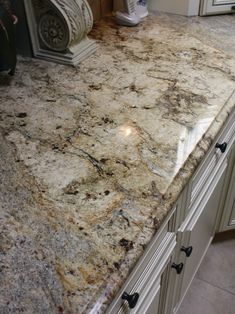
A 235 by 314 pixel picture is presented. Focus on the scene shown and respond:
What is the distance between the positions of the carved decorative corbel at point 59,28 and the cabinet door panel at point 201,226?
0.57m

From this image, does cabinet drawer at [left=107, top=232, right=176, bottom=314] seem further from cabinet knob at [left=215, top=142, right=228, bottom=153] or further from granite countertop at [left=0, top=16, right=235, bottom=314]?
cabinet knob at [left=215, top=142, right=228, bottom=153]

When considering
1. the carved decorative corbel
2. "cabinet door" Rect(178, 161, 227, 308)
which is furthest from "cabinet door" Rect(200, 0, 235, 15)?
"cabinet door" Rect(178, 161, 227, 308)

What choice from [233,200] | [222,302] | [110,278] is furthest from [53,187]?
[222,302]

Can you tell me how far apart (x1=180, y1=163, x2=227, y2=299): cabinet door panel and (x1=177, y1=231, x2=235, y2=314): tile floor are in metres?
0.22

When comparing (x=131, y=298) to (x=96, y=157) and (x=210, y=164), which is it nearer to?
(x=96, y=157)

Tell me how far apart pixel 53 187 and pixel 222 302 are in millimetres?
1050

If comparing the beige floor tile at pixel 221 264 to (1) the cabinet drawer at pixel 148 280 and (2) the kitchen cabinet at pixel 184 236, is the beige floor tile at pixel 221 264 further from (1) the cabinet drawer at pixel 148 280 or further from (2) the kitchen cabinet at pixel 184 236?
(1) the cabinet drawer at pixel 148 280

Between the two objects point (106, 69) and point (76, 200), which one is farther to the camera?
point (106, 69)

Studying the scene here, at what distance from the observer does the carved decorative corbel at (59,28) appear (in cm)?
106

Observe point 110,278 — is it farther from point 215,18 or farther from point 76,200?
point 215,18

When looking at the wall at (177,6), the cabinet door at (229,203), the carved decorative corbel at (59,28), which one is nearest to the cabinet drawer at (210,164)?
the cabinet door at (229,203)

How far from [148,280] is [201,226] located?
18.0 inches

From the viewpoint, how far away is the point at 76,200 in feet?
2.20

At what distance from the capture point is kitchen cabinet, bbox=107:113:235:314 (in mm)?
713
